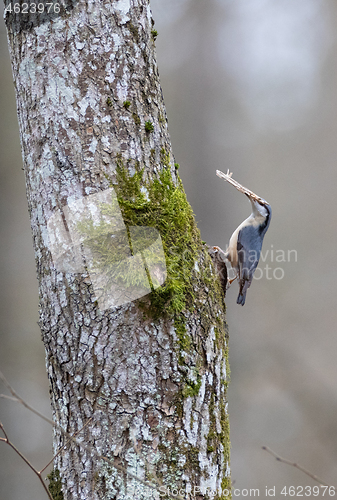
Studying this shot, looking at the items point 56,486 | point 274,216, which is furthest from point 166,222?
point 274,216

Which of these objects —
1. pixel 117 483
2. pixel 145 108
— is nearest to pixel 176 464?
pixel 117 483

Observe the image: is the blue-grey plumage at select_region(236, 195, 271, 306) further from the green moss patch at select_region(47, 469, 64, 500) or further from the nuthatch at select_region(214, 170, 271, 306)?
the green moss patch at select_region(47, 469, 64, 500)

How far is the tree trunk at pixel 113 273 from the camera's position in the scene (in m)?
1.02

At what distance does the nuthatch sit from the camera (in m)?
2.00

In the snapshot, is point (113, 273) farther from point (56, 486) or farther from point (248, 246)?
point (248, 246)

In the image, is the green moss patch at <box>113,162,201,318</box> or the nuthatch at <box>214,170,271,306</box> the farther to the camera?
the nuthatch at <box>214,170,271,306</box>

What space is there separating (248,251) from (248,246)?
1.2 inches

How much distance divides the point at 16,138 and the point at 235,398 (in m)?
3.67

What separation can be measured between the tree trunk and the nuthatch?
2.79 ft

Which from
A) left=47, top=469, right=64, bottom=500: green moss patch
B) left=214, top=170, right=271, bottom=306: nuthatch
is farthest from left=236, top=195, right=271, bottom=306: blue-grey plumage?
left=47, top=469, right=64, bottom=500: green moss patch

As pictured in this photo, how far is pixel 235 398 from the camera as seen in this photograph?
380 centimetres

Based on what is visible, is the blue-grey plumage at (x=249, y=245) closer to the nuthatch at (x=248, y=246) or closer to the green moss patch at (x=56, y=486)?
the nuthatch at (x=248, y=246)

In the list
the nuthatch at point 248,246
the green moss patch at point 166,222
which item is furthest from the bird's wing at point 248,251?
the green moss patch at point 166,222

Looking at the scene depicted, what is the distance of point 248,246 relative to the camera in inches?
80.8
